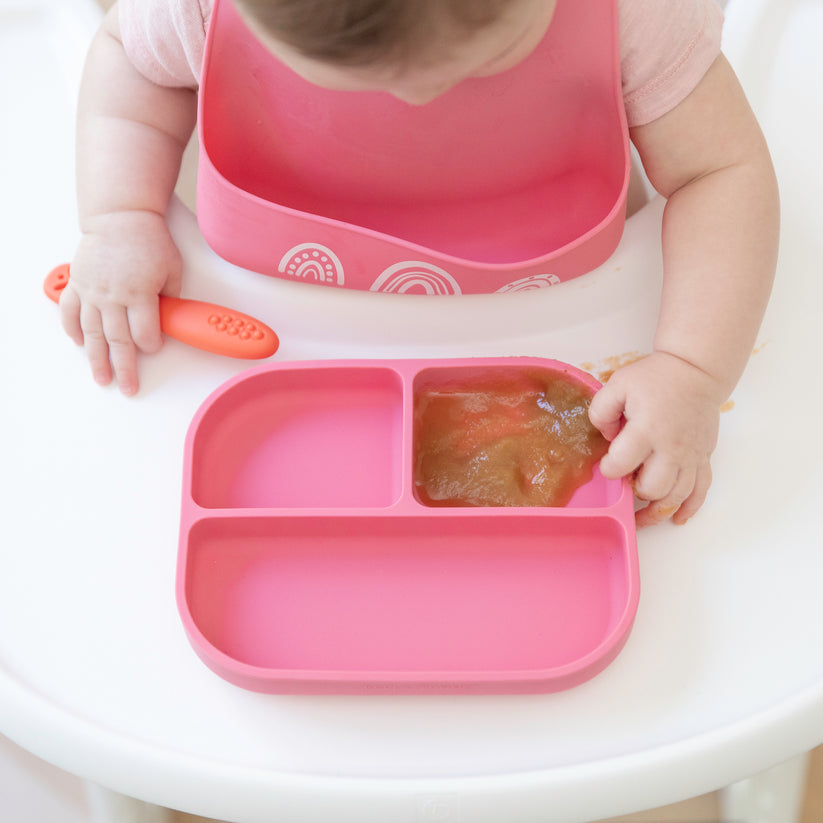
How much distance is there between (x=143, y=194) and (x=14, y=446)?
0.18m

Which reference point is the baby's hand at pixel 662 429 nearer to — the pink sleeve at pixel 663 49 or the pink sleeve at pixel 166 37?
the pink sleeve at pixel 663 49

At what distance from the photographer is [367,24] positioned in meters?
0.39

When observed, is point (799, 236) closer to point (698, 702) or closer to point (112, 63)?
point (698, 702)

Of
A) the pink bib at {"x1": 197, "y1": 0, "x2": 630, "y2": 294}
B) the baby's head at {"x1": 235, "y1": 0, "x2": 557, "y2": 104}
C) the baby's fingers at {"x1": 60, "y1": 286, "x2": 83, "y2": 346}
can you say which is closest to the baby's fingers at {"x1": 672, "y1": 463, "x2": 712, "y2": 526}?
the pink bib at {"x1": 197, "y1": 0, "x2": 630, "y2": 294}

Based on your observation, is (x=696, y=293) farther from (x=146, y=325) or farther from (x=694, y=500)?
(x=146, y=325)

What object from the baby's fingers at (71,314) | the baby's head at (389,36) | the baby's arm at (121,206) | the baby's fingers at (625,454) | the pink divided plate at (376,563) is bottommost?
the pink divided plate at (376,563)

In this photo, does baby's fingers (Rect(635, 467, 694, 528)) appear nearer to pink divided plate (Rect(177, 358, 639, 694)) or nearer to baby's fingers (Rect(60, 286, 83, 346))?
pink divided plate (Rect(177, 358, 639, 694))

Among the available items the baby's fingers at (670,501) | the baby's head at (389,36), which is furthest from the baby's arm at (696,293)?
the baby's head at (389,36)

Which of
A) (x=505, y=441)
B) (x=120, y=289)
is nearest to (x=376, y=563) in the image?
(x=505, y=441)

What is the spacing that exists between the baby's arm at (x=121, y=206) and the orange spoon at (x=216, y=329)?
12mm

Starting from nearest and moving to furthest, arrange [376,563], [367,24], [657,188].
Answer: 1. [367,24]
2. [376,563]
3. [657,188]

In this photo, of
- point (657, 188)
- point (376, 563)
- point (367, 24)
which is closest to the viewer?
point (367, 24)

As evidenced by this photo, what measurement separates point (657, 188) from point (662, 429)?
0.57 feet

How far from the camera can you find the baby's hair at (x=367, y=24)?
1.27 ft
